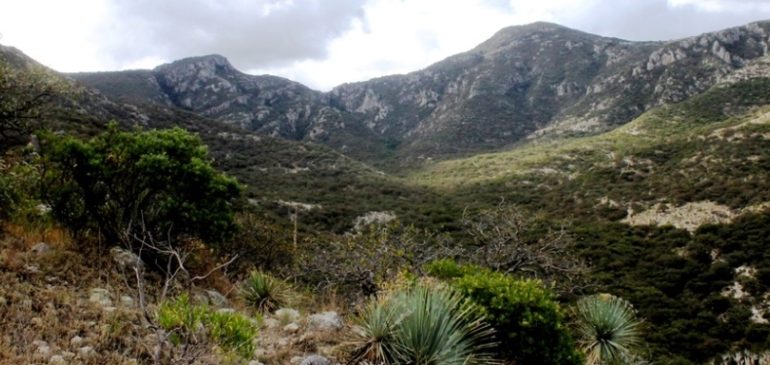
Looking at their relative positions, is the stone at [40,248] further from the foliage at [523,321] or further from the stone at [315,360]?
the foliage at [523,321]

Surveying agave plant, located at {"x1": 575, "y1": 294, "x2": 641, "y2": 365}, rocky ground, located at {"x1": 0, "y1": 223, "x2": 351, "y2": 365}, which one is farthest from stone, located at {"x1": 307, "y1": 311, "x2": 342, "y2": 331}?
agave plant, located at {"x1": 575, "y1": 294, "x2": 641, "y2": 365}

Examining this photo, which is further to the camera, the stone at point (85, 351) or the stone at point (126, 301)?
the stone at point (126, 301)

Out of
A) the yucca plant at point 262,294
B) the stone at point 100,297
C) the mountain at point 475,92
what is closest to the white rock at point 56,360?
the stone at point 100,297

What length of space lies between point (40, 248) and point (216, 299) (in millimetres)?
2729

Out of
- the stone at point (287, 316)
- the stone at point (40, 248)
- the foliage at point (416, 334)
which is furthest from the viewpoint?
the stone at point (287, 316)

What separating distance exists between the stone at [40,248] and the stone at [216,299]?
2.49 m

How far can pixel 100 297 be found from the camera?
6297mm

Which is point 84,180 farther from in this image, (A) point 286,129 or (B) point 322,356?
(A) point 286,129

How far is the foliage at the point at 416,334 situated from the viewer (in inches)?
199

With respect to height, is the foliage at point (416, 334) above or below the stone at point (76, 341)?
above

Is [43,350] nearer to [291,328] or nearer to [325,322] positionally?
[291,328]

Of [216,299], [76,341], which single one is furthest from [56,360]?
[216,299]

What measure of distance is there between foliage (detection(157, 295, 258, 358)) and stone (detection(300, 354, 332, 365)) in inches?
24.4

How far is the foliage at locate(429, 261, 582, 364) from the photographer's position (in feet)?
23.0
